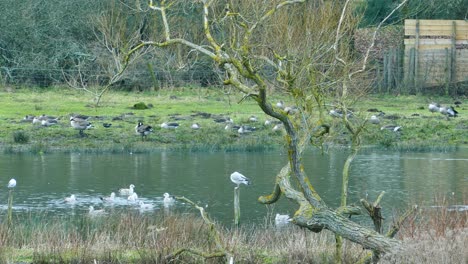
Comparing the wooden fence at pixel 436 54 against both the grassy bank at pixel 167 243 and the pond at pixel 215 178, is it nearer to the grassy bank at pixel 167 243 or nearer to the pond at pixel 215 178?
the pond at pixel 215 178

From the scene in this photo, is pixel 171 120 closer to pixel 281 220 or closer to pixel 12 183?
pixel 12 183

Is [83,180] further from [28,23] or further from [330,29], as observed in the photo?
[28,23]

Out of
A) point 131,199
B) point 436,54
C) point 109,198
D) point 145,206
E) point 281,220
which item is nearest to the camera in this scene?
point 281,220

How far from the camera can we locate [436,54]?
133 ft

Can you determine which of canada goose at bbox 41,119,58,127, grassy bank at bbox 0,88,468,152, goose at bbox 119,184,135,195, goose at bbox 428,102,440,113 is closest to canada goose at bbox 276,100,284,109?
grassy bank at bbox 0,88,468,152

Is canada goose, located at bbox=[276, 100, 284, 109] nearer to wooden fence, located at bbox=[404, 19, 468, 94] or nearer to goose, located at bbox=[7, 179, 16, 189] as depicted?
wooden fence, located at bbox=[404, 19, 468, 94]

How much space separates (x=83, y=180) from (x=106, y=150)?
4.95 meters

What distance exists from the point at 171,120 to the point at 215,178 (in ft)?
27.6

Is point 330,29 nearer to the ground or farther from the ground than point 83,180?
farther from the ground

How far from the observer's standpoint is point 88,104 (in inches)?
1374

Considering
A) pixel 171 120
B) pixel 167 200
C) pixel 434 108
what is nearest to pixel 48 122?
pixel 171 120

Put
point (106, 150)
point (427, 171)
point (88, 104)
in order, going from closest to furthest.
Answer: point (427, 171), point (106, 150), point (88, 104)

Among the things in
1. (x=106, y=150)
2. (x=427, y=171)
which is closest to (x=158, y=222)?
(x=427, y=171)

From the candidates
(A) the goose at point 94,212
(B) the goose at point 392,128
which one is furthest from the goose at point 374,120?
(A) the goose at point 94,212
